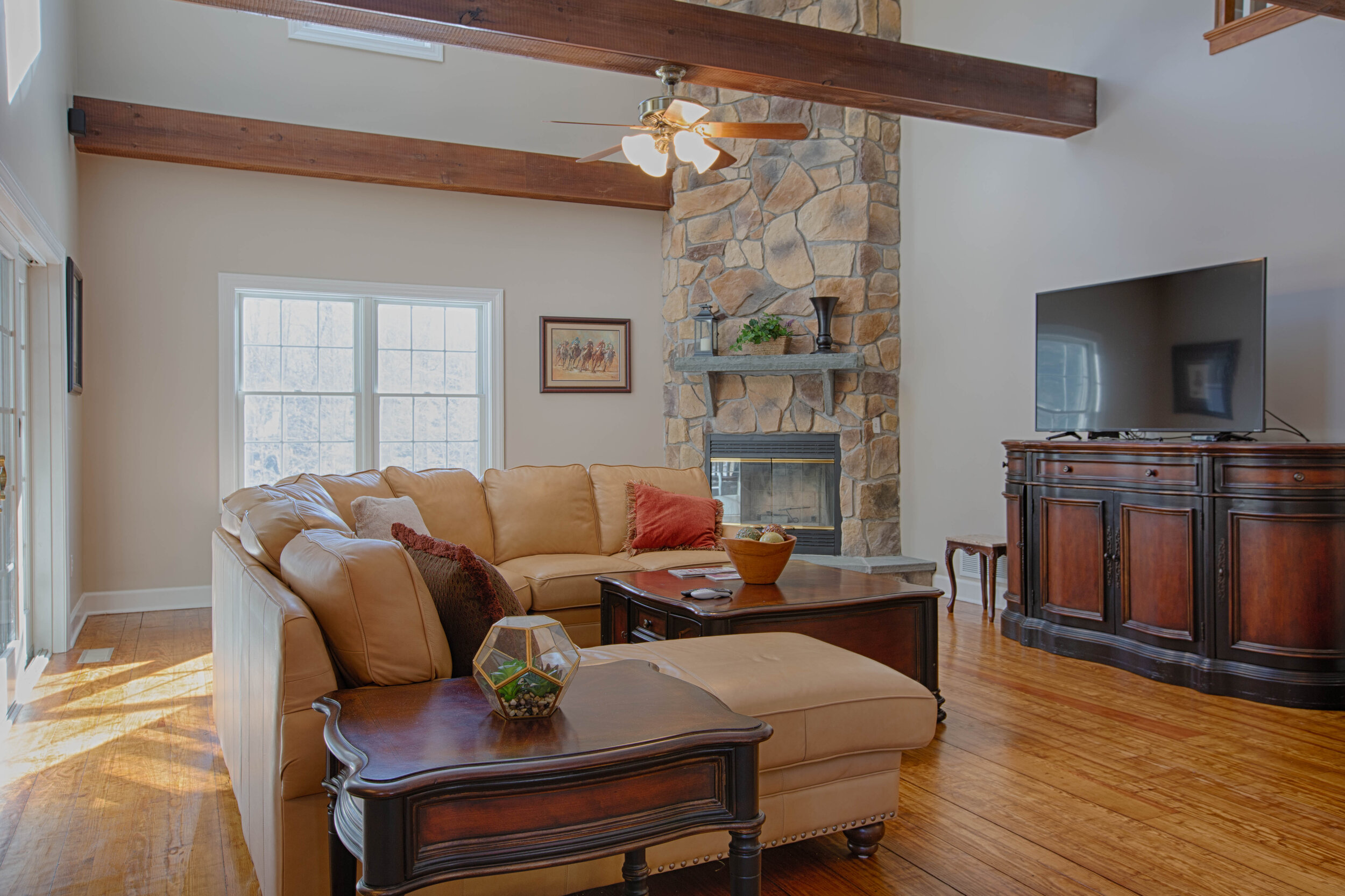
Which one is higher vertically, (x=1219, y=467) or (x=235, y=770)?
(x=1219, y=467)

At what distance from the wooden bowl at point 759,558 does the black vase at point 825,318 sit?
2.79m

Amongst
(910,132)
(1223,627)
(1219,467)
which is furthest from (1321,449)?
(910,132)

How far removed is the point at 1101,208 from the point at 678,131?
8.03ft

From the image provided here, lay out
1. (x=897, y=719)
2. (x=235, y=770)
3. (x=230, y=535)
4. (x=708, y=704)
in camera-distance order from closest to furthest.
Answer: (x=708, y=704) → (x=897, y=719) → (x=235, y=770) → (x=230, y=535)

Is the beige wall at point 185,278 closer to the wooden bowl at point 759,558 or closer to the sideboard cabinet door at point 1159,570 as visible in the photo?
the wooden bowl at point 759,558

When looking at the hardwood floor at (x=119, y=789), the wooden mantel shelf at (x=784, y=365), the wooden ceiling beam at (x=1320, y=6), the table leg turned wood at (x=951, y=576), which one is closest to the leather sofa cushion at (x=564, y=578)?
the hardwood floor at (x=119, y=789)

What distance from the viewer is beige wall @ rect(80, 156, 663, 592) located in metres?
5.66

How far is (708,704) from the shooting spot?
1613 mm

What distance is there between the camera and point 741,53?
412 cm

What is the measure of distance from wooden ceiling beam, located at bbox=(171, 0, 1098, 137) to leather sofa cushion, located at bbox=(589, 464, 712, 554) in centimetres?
196

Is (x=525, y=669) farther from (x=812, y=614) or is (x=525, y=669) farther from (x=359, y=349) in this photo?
(x=359, y=349)

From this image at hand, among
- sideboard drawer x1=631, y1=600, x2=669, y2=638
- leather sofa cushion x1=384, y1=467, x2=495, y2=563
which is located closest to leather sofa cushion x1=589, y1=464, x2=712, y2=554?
leather sofa cushion x1=384, y1=467, x2=495, y2=563

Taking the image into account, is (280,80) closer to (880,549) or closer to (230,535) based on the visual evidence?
(230,535)

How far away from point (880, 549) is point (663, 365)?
216cm
